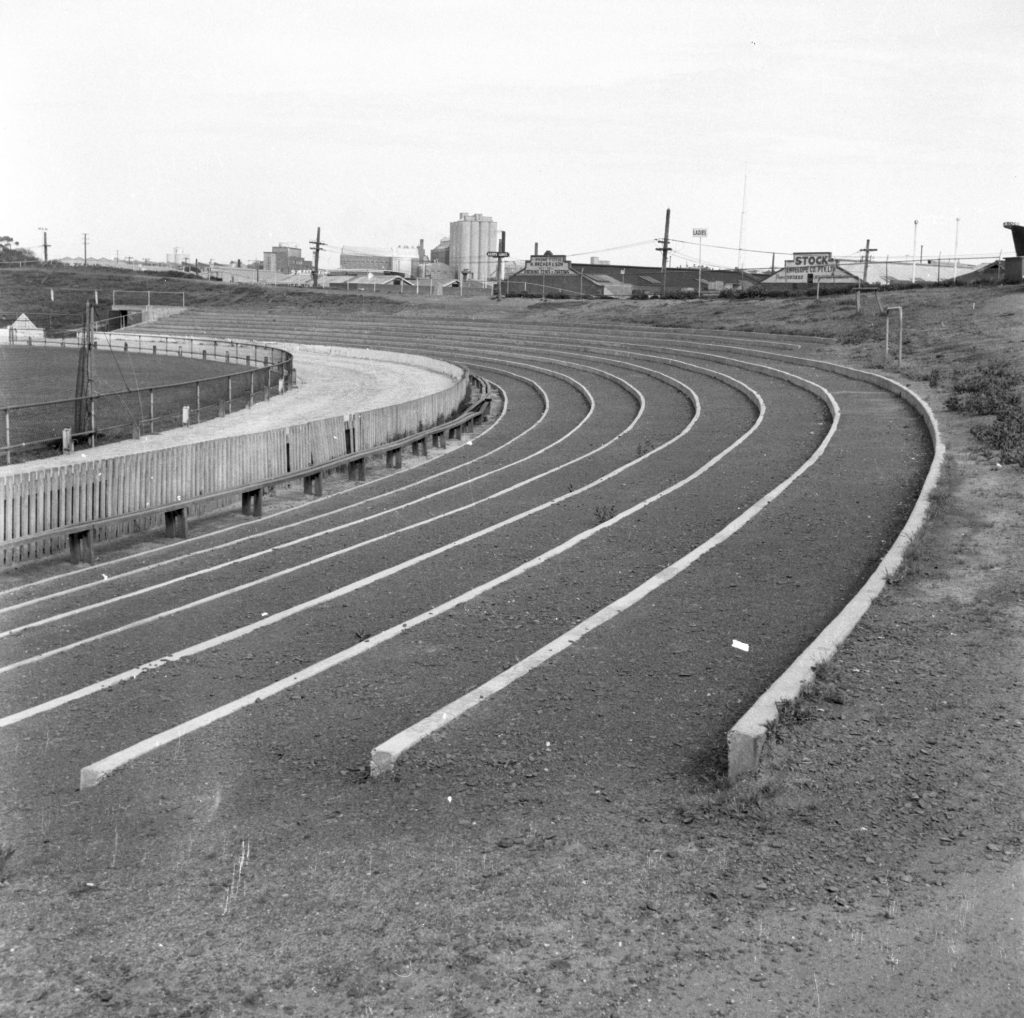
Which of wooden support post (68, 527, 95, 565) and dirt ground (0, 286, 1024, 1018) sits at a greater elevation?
dirt ground (0, 286, 1024, 1018)

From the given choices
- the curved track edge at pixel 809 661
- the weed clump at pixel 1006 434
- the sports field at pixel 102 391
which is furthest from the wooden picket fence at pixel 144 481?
the weed clump at pixel 1006 434

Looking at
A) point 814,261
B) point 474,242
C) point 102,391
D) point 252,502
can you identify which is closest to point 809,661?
point 252,502

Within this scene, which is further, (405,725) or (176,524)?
(176,524)

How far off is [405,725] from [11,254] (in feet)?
573

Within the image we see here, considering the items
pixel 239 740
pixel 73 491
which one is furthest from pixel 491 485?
pixel 239 740

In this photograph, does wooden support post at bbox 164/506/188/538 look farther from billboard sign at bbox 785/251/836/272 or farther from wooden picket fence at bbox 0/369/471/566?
billboard sign at bbox 785/251/836/272

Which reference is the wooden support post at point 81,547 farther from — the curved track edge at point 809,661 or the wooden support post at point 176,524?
the curved track edge at point 809,661

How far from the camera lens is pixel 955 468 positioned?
50.9 feet

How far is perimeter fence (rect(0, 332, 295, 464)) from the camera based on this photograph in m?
25.5

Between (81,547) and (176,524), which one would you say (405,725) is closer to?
(81,547)

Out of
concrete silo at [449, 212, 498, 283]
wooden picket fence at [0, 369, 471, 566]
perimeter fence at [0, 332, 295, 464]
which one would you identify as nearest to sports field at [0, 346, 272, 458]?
perimeter fence at [0, 332, 295, 464]

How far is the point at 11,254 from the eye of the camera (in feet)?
531

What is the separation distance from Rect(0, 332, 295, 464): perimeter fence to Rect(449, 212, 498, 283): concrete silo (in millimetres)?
98518

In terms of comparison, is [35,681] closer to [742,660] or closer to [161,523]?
[742,660]
